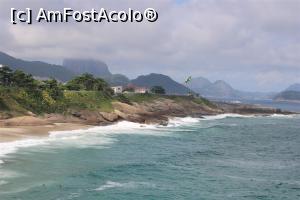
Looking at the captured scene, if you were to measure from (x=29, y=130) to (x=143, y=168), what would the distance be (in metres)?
30.4

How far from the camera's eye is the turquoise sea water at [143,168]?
41125mm

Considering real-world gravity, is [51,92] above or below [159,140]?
above

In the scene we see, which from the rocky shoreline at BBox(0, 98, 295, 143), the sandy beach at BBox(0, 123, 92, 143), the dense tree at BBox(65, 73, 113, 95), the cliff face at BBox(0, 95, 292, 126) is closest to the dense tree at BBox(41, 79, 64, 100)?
the cliff face at BBox(0, 95, 292, 126)

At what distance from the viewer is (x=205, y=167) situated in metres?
55.7

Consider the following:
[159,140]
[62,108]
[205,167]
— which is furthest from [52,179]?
[62,108]

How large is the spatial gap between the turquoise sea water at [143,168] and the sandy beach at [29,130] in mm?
2853

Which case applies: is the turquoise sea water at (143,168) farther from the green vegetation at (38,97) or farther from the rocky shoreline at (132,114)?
the green vegetation at (38,97)

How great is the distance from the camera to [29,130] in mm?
76125

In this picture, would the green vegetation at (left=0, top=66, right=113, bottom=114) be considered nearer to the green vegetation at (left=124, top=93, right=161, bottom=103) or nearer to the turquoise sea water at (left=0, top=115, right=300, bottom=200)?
the turquoise sea water at (left=0, top=115, right=300, bottom=200)

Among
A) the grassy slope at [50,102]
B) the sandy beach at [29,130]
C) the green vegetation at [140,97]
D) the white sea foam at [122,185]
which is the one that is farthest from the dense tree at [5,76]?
the white sea foam at [122,185]

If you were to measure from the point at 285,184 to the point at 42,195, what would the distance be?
25012mm

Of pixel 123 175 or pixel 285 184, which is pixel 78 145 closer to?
pixel 123 175

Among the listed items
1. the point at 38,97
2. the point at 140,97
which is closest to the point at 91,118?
the point at 38,97

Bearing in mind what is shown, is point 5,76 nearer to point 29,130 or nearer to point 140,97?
point 29,130
